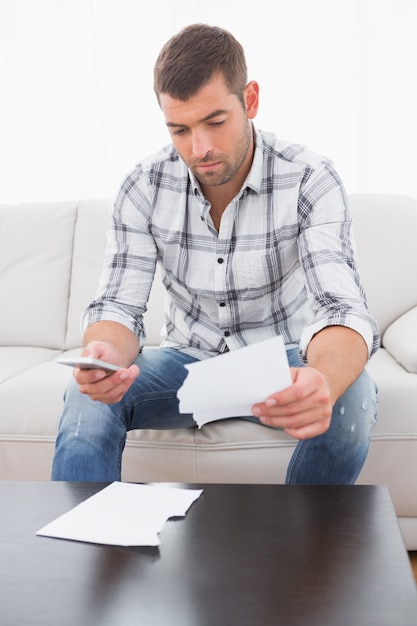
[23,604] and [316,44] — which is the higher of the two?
[316,44]

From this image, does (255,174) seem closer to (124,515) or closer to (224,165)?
(224,165)

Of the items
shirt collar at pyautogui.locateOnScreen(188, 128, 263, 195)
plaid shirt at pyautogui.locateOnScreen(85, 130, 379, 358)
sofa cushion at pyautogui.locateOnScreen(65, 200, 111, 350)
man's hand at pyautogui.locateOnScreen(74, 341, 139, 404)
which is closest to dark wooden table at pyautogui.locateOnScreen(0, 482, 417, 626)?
man's hand at pyautogui.locateOnScreen(74, 341, 139, 404)

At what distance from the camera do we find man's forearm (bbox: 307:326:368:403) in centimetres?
111

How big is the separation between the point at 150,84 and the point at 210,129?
1.47 m

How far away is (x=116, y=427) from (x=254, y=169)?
2.03ft

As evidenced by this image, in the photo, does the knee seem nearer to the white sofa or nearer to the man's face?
the white sofa

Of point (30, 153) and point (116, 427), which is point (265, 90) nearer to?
point (30, 153)

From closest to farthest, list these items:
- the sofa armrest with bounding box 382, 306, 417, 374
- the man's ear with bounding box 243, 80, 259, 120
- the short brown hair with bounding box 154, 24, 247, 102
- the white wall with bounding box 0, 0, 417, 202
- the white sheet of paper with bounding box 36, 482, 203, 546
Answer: the white sheet of paper with bounding box 36, 482, 203, 546
the short brown hair with bounding box 154, 24, 247, 102
the man's ear with bounding box 243, 80, 259, 120
the sofa armrest with bounding box 382, 306, 417, 374
the white wall with bounding box 0, 0, 417, 202

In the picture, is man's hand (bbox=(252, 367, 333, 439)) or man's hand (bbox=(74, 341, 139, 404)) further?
man's hand (bbox=(74, 341, 139, 404))

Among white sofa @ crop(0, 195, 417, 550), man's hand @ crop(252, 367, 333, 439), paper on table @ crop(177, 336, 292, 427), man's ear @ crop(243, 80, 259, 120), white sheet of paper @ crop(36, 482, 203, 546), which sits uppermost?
man's ear @ crop(243, 80, 259, 120)

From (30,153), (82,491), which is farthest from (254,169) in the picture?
(30,153)

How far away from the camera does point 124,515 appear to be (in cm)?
87

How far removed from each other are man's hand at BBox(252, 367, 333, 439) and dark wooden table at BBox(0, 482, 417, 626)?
0.09m

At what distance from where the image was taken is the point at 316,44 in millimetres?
2535
